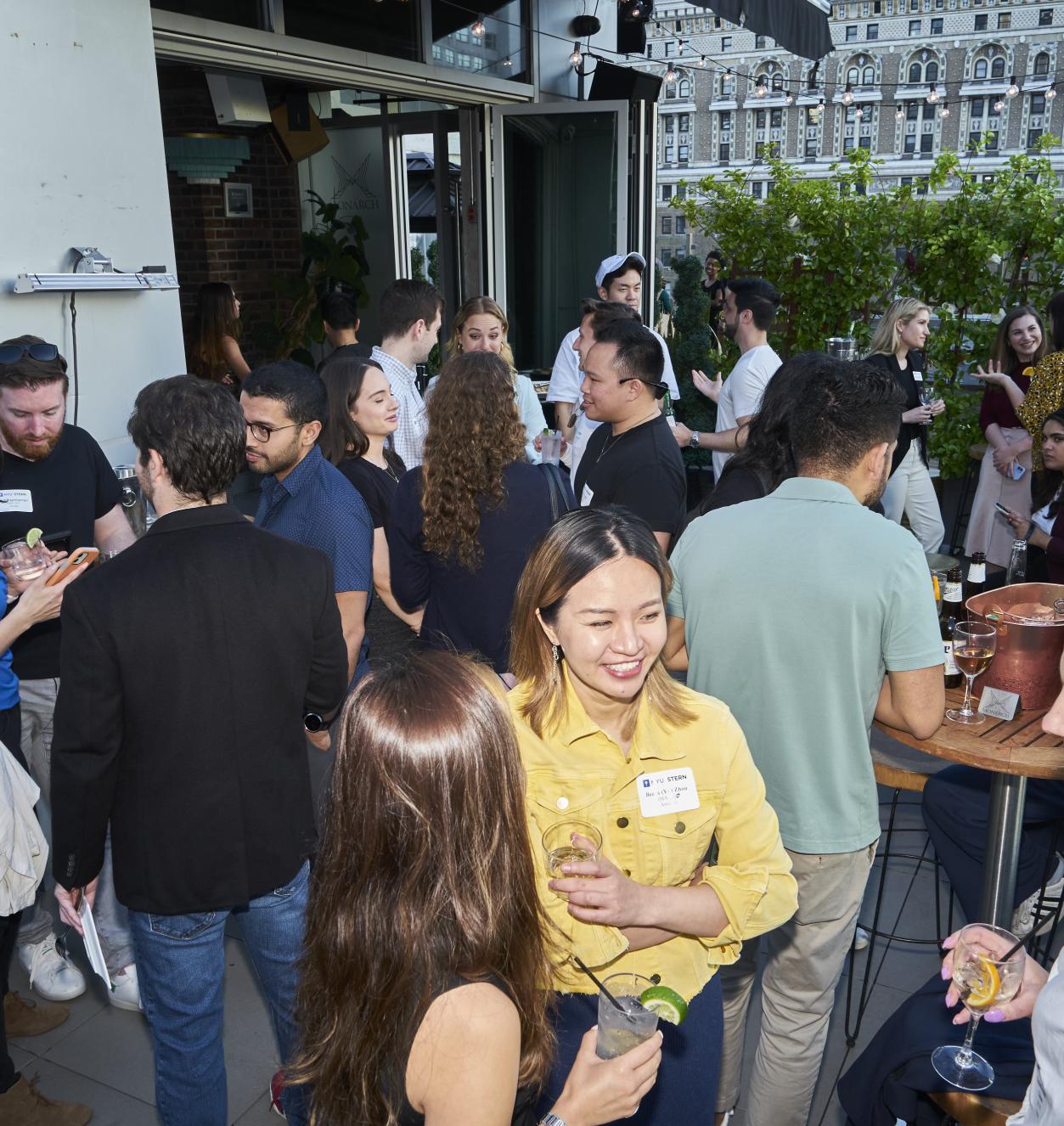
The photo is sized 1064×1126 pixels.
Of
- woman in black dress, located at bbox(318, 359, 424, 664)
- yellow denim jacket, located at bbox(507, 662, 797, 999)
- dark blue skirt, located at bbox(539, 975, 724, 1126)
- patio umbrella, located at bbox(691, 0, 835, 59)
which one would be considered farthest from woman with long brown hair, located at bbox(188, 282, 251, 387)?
dark blue skirt, located at bbox(539, 975, 724, 1126)

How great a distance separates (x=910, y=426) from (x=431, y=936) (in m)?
4.91

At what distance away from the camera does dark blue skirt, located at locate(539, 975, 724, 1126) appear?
5.12 ft

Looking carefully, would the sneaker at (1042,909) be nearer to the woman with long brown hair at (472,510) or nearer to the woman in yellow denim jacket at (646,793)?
A: the woman in yellow denim jacket at (646,793)

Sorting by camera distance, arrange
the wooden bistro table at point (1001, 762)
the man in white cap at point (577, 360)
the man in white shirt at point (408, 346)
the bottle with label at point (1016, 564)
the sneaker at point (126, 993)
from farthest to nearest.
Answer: the man in white cap at point (577, 360), the man in white shirt at point (408, 346), the bottle with label at point (1016, 564), the sneaker at point (126, 993), the wooden bistro table at point (1001, 762)

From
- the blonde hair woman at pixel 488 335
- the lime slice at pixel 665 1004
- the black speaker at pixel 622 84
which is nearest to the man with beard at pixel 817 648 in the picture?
the lime slice at pixel 665 1004

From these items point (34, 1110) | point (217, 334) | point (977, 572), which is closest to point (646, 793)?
point (977, 572)

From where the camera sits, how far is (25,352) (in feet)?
8.76

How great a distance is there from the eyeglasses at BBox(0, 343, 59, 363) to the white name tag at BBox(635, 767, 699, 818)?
2.03 meters

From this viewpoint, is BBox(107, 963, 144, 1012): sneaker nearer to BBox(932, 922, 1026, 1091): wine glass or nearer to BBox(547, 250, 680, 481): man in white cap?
BBox(932, 922, 1026, 1091): wine glass

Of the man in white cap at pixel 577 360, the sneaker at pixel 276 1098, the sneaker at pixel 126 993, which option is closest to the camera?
the sneaker at pixel 276 1098

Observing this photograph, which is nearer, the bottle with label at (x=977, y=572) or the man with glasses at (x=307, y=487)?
the man with glasses at (x=307, y=487)

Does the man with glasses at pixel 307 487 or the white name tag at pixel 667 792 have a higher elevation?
the man with glasses at pixel 307 487

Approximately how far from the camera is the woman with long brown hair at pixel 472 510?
2.62m

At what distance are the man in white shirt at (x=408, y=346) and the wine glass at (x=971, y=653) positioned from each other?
87.4 inches
